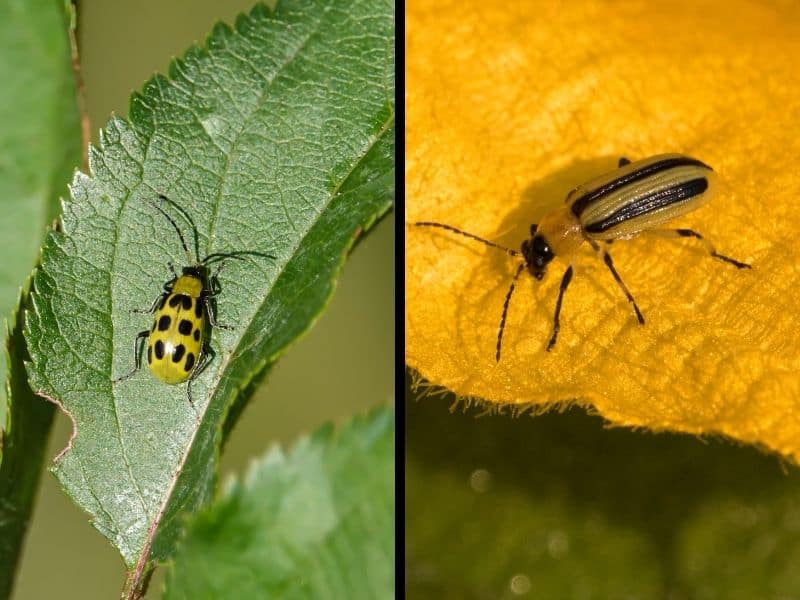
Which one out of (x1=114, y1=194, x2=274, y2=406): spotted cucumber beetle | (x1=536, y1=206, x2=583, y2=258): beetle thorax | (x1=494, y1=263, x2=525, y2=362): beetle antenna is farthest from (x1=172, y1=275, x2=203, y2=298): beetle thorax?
(x1=536, y1=206, x2=583, y2=258): beetle thorax

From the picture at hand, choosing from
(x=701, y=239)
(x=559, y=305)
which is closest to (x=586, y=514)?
(x=559, y=305)

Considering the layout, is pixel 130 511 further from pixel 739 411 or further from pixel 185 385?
pixel 739 411

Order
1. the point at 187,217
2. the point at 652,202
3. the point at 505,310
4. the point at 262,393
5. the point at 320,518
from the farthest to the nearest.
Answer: the point at 262,393, the point at 652,202, the point at 505,310, the point at 187,217, the point at 320,518

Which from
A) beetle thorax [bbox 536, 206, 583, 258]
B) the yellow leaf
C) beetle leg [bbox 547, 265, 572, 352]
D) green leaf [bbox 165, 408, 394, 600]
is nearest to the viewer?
green leaf [bbox 165, 408, 394, 600]

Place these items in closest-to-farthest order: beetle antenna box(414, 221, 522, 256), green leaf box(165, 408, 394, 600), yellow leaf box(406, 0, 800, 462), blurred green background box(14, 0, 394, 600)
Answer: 1. green leaf box(165, 408, 394, 600)
2. yellow leaf box(406, 0, 800, 462)
3. beetle antenna box(414, 221, 522, 256)
4. blurred green background box(14, 0, 394, 600)

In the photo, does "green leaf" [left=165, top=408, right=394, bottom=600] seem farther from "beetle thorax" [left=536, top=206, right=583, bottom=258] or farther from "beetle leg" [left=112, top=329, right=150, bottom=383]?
"beetle thorax" [left=536, top=206, right=583, bottom=258]

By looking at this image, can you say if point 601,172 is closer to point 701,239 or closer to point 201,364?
point 701,239
